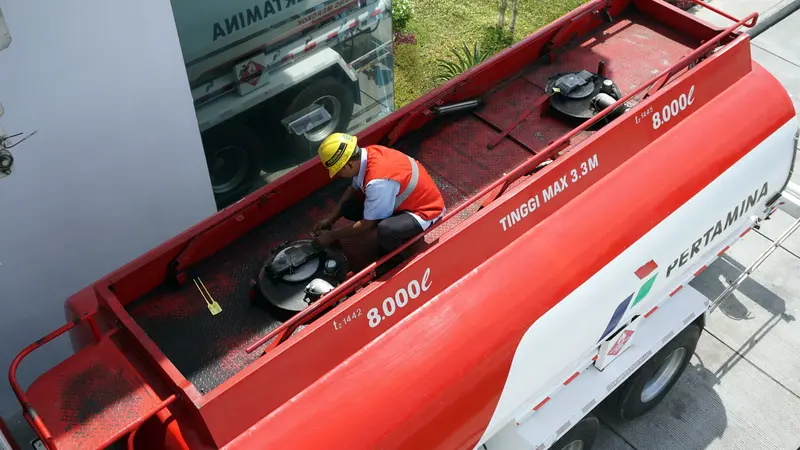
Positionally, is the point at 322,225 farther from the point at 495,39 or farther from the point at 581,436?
the point at 495,39

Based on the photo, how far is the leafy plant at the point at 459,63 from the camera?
1061cm

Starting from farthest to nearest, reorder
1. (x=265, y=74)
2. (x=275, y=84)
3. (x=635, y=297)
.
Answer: (x=275, y=84)
(x=265, y=74)
(x=635, y=297)

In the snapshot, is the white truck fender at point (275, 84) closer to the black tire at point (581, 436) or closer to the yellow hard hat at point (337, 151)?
the yellow hard hat at point (337, 151)

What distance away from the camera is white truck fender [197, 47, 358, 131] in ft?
26.0

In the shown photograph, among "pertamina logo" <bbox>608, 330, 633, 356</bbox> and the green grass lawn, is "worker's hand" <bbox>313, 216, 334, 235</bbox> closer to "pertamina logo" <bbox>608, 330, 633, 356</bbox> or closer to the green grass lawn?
"pertamina logo" <bbox>608, 330, 633, 356</bbox>

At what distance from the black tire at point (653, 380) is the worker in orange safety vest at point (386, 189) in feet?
8.60

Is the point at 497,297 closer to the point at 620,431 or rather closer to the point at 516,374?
the point at 516,374

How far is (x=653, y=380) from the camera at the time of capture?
6809 millimetres

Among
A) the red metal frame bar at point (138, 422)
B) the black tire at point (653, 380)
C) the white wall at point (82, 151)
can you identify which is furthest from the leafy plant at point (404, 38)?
the red metal frame bar at point (138, 422)

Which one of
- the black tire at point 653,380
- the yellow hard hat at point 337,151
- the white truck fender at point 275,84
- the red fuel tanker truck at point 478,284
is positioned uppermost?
the yellow hard hat at point 337,151

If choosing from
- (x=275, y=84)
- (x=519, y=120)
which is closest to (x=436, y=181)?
(x=519, y=120)

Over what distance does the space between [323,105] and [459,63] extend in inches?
104

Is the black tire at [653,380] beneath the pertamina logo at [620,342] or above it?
beneath

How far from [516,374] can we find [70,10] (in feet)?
13.5
